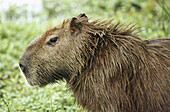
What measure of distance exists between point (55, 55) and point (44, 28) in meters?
3.97

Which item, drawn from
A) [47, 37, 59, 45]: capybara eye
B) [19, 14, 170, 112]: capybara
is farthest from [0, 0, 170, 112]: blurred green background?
[47, 37, 59, 45]: capybara eye

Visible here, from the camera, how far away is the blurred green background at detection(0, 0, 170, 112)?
12.9ft

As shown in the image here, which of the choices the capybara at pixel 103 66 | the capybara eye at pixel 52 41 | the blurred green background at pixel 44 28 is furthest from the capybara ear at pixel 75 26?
the blurred green background at pixel 44 28

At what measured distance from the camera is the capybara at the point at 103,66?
288 centimetres

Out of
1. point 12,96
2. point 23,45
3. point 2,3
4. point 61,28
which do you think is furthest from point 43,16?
point 61,28

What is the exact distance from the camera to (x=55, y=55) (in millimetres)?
3104

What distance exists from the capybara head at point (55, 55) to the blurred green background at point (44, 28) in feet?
1.40

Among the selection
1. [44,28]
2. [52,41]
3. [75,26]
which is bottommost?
[44,28]

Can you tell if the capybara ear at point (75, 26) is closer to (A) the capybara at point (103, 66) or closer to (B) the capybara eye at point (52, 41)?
(A) the capybara at point (103, 66)

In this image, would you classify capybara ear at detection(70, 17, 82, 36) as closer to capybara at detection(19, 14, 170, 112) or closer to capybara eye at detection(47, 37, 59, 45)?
A: capybara at detection(19, 14, 170, 112)

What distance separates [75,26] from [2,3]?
5.90m

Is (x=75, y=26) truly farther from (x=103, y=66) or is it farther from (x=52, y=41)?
(x=103, y=66)

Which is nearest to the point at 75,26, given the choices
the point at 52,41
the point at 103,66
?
the point at 52,41

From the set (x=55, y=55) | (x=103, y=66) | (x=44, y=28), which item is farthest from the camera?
(x=44, y=28)
